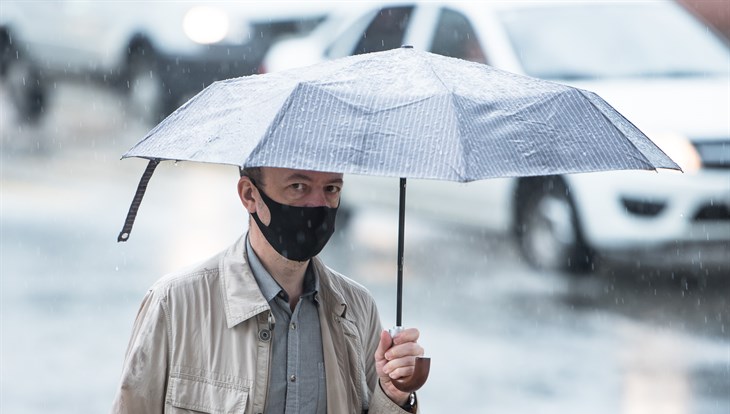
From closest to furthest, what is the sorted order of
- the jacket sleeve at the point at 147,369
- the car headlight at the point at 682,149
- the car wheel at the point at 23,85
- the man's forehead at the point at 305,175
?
the jacket sleeve at the point at 147,369 → the man's forehead at the point at 305,175 → the car headlight at the point at 682,149 → the car wheel at the point at 23,85

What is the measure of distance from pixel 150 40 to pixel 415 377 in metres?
12.5

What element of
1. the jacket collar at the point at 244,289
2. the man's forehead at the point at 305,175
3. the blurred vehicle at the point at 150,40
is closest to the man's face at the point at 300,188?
the man's forehead at the point at 305,175

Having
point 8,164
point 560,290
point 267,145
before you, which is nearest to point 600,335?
point 560,290

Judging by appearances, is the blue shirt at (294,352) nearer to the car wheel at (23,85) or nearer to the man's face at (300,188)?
the man's face at (300,188)

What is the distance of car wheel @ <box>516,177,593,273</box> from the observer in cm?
857

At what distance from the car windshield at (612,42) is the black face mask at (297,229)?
20.5 feet

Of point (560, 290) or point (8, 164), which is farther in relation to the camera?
point (8, 164)

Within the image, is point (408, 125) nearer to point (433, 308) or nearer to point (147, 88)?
point (433, 308)

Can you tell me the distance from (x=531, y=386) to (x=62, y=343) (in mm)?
2715

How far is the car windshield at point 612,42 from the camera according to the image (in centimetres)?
885

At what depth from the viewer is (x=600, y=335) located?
7.55 m

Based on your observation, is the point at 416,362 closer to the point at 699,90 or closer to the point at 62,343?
the point at 62,343

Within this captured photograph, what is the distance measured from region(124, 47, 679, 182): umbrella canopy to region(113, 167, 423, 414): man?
0.80ft

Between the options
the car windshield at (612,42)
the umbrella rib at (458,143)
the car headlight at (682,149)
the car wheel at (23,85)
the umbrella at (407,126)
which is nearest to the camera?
the umbrella rib at (458,143)
